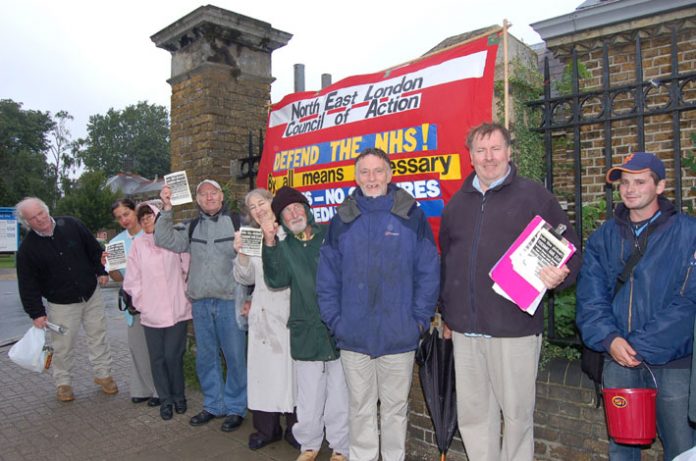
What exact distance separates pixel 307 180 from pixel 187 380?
8.32ft

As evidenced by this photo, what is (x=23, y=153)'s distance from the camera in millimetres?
48281

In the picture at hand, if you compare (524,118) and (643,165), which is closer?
(643,165)

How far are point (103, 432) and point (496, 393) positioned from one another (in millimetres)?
3293

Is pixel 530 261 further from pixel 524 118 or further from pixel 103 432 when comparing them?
pixel 103 432

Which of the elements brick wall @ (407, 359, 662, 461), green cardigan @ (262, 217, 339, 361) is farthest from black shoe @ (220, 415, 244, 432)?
brick wall @ (407, 359, 662, 461)

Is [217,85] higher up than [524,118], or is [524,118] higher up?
[217,85]

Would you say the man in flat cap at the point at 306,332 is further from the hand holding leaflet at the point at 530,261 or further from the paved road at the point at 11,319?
the paved road at the point at 11,319

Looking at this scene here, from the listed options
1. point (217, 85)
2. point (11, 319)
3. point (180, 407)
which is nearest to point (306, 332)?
point (180, 407)

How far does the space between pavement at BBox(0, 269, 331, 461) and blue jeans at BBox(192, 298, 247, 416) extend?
7.5 inches

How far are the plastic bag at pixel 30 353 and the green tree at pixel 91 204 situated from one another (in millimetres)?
27968

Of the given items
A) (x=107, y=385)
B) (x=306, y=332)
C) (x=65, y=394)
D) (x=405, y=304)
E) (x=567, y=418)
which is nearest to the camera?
(x=405, y=304)

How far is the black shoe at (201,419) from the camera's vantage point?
4.35 metres

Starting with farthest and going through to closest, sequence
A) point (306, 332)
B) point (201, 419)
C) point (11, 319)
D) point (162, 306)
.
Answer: point (11, 319) < point (162, 306) < point (201, 419) < point (306, 332)

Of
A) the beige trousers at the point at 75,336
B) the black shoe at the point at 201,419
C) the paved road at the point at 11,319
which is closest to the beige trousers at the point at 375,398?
the black shoe at the point at 201,419
